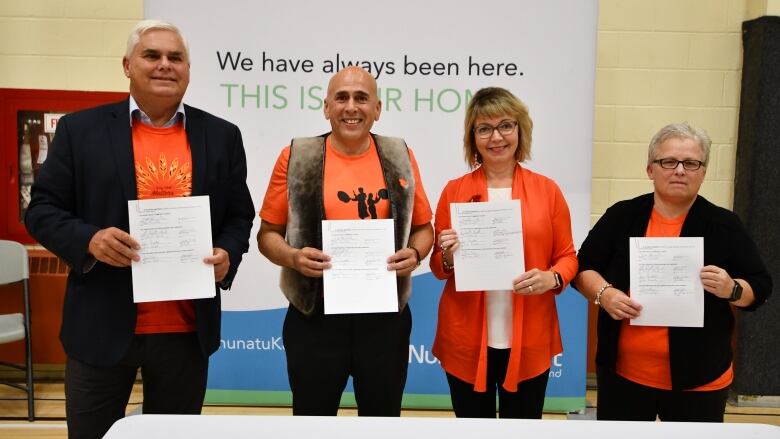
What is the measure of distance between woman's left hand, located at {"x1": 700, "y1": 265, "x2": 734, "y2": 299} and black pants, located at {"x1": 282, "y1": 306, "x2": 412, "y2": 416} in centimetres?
102

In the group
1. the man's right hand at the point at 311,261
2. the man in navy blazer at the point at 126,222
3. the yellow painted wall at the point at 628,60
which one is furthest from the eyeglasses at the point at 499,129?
the yellow painted wall at the point at 628,60

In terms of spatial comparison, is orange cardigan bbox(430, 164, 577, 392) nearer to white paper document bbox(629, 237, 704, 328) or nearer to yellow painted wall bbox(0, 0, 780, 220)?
white paper document bbox(629, 237, 704, 328)

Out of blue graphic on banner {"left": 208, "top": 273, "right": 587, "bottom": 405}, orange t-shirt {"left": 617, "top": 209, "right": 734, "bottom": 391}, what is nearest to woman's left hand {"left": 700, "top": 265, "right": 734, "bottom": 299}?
orange t-shirt {"left": 617, "top": 209, "right": 734, "bottom": 391}

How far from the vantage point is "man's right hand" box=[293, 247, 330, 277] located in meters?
2.17

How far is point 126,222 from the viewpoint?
202 centimetres

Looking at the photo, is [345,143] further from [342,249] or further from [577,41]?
[577,41]

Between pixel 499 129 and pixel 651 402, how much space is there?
1044 millimetres

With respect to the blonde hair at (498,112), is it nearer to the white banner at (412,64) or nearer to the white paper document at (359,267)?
the white paper document at (359,267)

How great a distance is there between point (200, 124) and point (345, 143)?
494 millimetres

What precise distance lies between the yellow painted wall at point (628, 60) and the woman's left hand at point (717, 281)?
2162mm

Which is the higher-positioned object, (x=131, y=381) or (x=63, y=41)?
(x=63, y=41)

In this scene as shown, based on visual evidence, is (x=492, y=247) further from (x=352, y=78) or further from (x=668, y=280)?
(x=352, y=78)

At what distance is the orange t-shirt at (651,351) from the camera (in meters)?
2.12

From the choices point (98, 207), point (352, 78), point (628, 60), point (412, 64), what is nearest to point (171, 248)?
point (98, 207)
